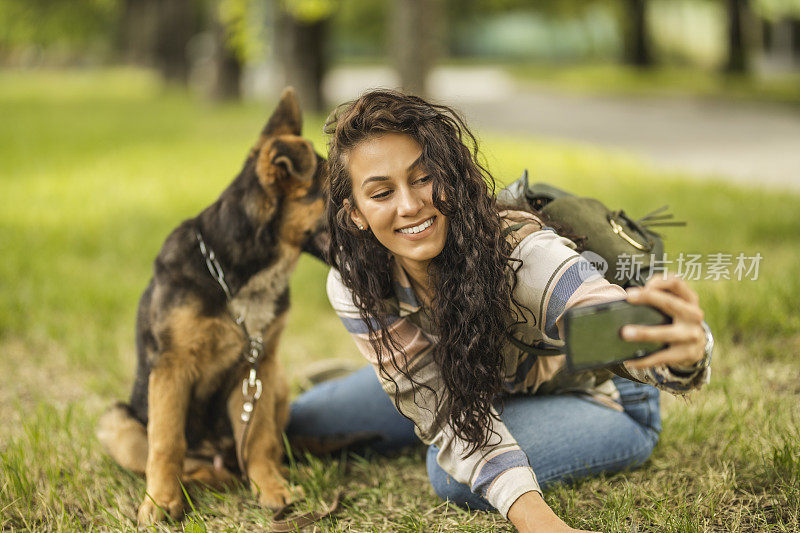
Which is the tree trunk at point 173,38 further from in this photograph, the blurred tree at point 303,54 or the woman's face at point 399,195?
the woman's face at point 399,195

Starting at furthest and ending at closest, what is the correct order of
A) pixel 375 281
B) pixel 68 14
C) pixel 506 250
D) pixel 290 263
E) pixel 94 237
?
pixel 68 14 < pixel 94 237 < pixel 290 263 < pixel 375 281 < pixel 506 250

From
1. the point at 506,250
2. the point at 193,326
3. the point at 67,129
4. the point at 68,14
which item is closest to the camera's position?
the point at 506,250

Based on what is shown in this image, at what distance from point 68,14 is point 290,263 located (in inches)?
906

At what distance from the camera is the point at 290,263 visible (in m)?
3.11

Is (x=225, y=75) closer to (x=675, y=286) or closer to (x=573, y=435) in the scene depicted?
(x=573, y=435)

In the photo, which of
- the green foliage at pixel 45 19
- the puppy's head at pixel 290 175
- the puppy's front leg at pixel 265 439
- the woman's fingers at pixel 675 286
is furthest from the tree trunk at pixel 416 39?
the green foliage at pixel 45 19

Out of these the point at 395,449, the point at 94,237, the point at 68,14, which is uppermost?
the point at 68,14

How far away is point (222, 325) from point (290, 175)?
0.65m

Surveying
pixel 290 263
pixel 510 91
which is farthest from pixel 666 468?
pixel 510 91

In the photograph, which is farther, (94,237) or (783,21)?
(783,21)

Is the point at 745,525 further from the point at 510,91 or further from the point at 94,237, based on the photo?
the point at 510,91

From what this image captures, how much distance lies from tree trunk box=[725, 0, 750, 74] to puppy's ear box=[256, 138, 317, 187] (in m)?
22.4

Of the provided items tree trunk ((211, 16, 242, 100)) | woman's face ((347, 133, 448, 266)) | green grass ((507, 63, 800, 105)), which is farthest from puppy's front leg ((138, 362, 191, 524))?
tree trunk ((211, 16, 242, 100))

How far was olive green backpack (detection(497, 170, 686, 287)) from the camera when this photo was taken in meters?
2.50
